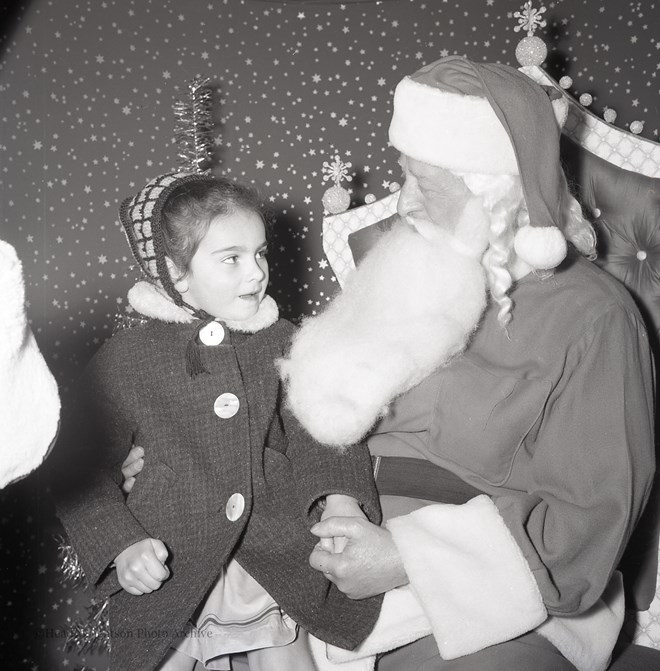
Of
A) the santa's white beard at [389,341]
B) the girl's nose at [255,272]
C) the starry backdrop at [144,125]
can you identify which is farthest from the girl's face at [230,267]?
the starry backdrop at [144,125]

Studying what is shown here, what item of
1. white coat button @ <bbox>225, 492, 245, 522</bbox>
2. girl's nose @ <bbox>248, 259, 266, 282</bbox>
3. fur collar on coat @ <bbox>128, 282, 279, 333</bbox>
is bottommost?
white coat button @ <bbox>225, 492, 245, 522</bbox>

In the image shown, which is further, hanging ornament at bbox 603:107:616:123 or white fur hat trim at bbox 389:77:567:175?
hanging ornament at bbox 603:107:616:123

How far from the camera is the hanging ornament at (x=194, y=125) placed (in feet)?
6.93

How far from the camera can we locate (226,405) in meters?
1.50

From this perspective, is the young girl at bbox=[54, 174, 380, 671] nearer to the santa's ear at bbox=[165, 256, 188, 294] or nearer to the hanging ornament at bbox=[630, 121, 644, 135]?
the santa's ear at bbox=[165, 256, 188, 294]

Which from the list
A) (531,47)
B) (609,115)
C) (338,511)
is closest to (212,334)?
(338,511)

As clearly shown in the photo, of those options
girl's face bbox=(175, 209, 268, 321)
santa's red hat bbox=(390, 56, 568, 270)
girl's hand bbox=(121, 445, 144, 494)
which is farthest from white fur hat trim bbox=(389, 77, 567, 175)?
girl's hand bbox=(121, 445, 144, 494)

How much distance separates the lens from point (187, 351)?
1544 millimetres

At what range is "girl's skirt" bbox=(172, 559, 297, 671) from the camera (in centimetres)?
141

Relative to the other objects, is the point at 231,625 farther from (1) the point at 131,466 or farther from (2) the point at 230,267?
(2) the point at 230,267

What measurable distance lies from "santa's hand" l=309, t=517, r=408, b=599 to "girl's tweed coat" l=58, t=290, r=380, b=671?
82mm

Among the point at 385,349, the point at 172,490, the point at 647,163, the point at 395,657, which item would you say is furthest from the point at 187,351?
the point at 647,163

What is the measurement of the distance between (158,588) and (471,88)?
49.8 inches

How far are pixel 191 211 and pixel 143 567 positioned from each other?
31.3 inches
